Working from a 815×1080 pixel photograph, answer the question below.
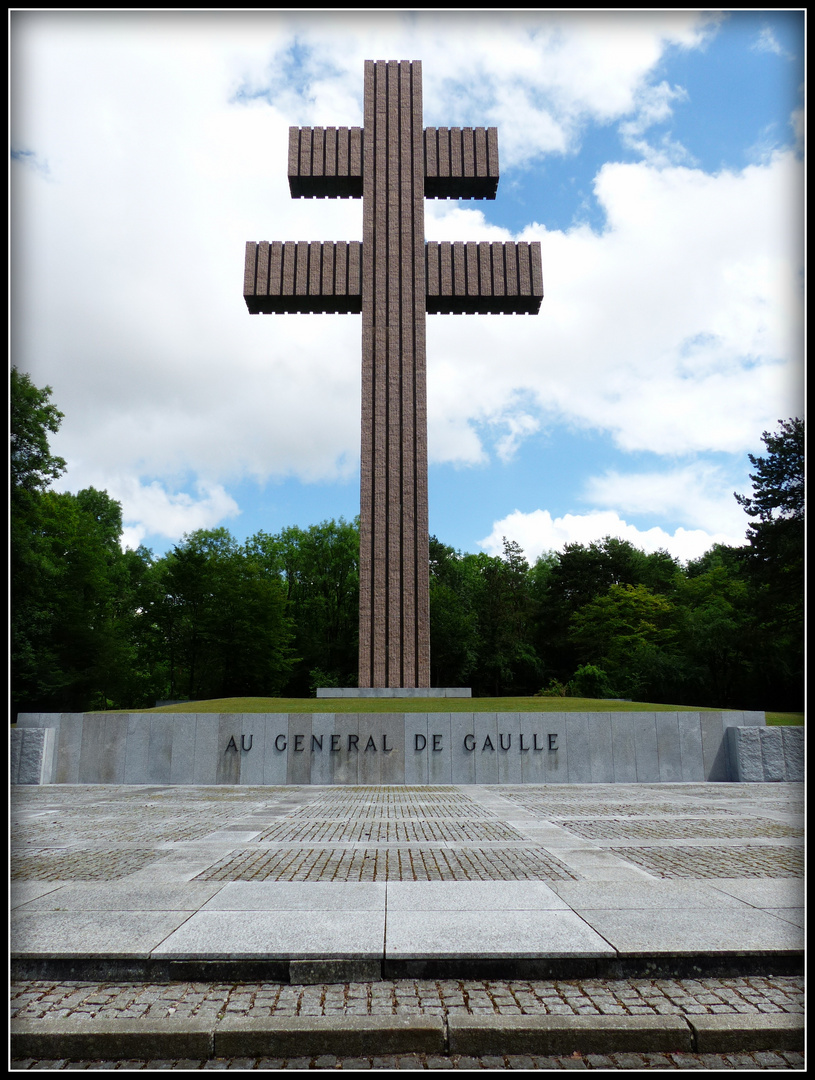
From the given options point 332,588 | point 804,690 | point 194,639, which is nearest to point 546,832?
point 804,690

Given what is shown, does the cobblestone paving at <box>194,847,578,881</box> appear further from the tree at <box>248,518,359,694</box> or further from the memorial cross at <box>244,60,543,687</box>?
the tree at <box>248,518,359,694</box>

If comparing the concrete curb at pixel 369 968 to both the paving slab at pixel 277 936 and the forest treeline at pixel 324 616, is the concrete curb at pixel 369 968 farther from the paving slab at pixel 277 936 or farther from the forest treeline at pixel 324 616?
the forest treeline at pixel 324 616

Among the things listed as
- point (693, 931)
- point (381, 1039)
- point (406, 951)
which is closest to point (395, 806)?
point (693, 931)

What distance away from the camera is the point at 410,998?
4004 millimetres

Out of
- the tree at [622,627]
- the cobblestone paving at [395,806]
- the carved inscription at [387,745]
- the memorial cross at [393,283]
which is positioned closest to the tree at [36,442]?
the memorial cross at [393,283]

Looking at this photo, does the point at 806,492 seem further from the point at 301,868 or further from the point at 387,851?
the point at 387,851

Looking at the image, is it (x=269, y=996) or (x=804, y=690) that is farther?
(x=269, y=996)

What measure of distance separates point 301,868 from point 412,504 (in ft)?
63.4

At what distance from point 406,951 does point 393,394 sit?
2292cm

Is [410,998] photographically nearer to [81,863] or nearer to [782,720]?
[81,863]

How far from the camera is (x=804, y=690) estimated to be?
7.45 feet

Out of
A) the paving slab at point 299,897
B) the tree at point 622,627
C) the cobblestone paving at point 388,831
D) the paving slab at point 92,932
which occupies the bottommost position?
the tree at point 622,627

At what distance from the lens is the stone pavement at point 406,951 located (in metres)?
3.61

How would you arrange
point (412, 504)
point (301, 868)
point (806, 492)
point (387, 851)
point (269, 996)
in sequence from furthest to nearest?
point (412, 504)
point (387, 851)
point (301, 868)
point (269, 996)
point (806, 492)
